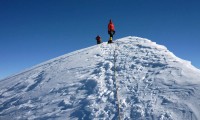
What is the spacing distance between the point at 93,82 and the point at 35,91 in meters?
3.46

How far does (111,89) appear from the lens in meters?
12.5

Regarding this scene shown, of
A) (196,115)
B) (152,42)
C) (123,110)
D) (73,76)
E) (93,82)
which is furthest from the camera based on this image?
(152,42)

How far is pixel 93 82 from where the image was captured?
13375mm

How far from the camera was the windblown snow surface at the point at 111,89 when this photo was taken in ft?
34.8

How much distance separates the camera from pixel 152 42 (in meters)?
18.8

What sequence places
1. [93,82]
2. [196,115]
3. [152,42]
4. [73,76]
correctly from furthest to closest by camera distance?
[152,42]
[73,76]
[93,82]
[196,115]

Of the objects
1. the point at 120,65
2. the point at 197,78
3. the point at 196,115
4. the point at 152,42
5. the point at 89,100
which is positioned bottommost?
the point at 196,115

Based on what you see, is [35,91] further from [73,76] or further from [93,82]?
[93,82]

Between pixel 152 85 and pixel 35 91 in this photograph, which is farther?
pixel 35 91

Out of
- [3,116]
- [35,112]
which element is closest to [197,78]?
[35,112]

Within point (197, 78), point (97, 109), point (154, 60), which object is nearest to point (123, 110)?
point (97, 109)

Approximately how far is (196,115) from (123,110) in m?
2.94

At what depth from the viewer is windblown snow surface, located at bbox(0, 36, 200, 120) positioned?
10609 mm

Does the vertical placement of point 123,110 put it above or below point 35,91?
below
